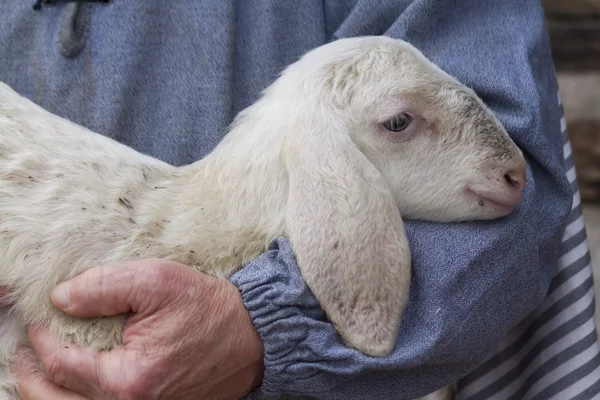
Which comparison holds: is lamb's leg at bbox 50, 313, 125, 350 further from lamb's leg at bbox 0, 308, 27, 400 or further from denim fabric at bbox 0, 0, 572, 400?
denim fabric at bbox 0, 0, 572, 400

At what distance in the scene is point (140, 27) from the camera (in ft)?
7.90

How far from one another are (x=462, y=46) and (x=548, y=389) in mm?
1024

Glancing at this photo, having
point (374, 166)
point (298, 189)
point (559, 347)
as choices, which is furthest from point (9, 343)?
point (559, 347)

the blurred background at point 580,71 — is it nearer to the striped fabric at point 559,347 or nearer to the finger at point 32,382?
the striped fabric at point 559,347

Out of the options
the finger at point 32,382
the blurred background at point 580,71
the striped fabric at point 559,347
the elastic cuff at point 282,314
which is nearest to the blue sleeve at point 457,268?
the elastic cuff at point 282,314

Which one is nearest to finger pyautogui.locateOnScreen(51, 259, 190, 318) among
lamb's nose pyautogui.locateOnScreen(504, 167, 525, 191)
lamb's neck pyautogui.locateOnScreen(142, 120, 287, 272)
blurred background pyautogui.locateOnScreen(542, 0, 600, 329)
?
lamb's neck pyautogui.locateOnScreen(142, 120, 287, 272)

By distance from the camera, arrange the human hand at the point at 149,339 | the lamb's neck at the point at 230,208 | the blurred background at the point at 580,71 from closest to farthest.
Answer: the human hand at the point at 149,339
the lamb's neck at the point at 230,208
the blurred background at the point at 580,71

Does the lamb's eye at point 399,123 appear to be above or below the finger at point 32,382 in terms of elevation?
above

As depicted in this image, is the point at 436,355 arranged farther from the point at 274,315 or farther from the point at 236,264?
the point at 236,264

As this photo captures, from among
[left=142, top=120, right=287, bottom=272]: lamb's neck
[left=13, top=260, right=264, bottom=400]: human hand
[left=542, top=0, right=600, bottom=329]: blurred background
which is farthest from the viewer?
[left=542, top=0, right=600, bottom=329]: blurred background

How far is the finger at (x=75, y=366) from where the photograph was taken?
192 centimetres

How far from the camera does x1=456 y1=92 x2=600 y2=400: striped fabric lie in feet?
7.89

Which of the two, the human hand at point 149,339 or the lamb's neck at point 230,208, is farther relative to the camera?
the lamb's neck at point 230,208

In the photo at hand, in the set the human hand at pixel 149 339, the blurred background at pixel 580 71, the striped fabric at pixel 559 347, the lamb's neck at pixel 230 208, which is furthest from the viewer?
the blurred background at pixel 580 71
